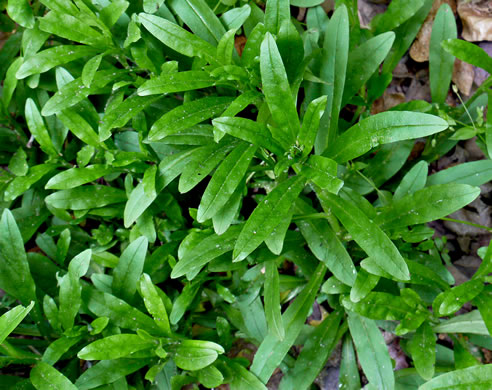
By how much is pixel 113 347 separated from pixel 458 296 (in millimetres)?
1406

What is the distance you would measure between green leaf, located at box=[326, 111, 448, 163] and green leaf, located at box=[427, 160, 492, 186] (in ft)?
2.19

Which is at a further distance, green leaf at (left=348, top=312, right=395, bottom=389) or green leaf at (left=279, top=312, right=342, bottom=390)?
green leaf at (left=279, top=312, right=342, bottom=390)

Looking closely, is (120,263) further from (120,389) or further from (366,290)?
(366,290)

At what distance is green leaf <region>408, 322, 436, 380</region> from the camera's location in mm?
1869

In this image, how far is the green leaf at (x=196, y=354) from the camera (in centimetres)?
198

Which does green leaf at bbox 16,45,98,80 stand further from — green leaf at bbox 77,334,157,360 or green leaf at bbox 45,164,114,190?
green leaf at bbox 77,334,157,360

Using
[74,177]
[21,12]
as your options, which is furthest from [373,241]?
[21,12]

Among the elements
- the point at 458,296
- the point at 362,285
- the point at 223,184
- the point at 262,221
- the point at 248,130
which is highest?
the point at 248,130

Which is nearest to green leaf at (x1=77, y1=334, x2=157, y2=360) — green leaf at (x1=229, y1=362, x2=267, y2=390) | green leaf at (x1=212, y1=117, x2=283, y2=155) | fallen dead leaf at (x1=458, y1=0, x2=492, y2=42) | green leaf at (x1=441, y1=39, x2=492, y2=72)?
green leaf at (x1=229, y1=362, x2=267, y2=390)

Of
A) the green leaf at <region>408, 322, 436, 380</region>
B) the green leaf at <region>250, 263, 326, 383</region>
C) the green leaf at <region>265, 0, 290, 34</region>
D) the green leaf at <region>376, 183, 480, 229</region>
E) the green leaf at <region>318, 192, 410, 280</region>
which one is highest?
the green leaf at <region>265, 0, 290, 34</region>

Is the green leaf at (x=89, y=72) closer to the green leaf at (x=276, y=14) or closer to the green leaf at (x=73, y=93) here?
the green leaf at (x=73, y=93)

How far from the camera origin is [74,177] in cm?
216

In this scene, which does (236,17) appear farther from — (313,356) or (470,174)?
(313,356)

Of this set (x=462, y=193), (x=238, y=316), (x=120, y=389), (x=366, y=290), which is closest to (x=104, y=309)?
(x=120, y=389)
